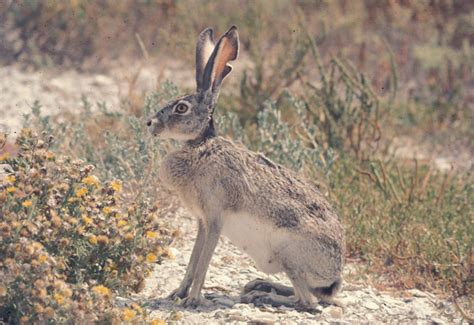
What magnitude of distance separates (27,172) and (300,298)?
1.71 meters

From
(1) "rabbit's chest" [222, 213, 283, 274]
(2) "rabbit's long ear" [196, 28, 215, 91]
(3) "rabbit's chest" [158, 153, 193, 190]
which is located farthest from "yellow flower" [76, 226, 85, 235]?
(2) "rabbit's long ear" [196, 28, 215, 91]


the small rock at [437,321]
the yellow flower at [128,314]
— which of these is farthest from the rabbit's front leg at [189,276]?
the small rock at [437,321]

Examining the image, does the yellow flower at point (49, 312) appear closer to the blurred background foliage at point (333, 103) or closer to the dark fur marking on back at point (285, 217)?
the dark fur marking on back at point (285, 217)

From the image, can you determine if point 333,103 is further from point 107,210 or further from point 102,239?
point 102,239

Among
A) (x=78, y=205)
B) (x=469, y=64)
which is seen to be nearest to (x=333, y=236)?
(x=78, y=205)

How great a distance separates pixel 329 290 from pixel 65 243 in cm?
167

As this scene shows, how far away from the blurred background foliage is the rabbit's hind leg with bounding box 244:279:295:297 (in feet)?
2.62

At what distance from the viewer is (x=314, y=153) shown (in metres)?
6.49

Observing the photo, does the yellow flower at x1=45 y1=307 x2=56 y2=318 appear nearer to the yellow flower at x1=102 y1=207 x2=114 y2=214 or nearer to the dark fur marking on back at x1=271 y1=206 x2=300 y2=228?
the yellow flower at x1=102 y1=207 x2=114 y2=214

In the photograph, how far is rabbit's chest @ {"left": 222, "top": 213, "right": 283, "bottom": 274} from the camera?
4629 millimetres

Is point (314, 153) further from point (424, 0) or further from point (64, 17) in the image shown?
point (424, 0)

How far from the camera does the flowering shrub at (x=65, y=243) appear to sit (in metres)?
3.64

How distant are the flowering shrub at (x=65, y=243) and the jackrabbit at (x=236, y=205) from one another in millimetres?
396

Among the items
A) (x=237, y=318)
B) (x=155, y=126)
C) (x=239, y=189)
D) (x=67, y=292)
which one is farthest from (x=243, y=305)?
(x=67, y=292)
